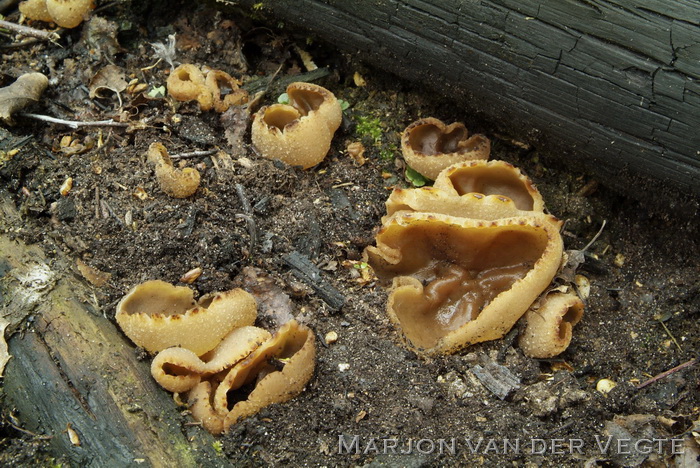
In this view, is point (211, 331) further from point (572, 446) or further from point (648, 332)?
point (648, 332)

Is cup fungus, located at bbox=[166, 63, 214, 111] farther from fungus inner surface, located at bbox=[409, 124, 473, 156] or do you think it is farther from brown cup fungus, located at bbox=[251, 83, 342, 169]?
fungus inner surface, located at bbox=[409, 124, 473, 156]

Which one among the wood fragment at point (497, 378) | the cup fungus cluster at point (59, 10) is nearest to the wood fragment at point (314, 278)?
the wood fragment at point (497, 378)

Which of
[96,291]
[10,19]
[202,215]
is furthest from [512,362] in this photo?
[10,19]

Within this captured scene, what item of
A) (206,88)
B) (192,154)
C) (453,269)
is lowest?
(453,269)

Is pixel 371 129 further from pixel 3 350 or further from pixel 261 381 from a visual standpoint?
pixel 3 350

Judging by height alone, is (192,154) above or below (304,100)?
below

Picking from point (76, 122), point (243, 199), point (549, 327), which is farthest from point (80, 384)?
point (549, 327)

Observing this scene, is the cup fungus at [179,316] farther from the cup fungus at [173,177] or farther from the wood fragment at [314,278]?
the cup fungus at [173,177]
